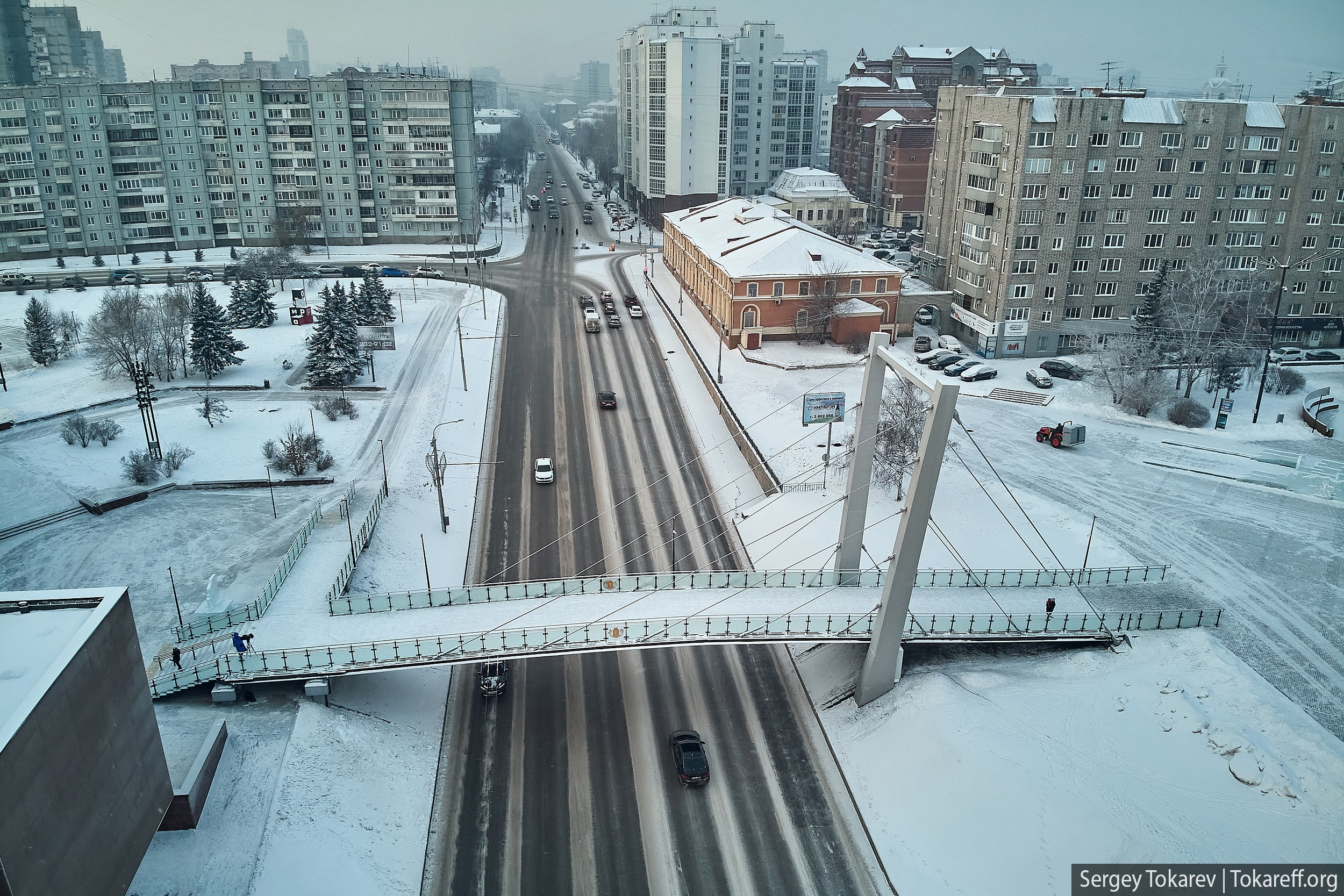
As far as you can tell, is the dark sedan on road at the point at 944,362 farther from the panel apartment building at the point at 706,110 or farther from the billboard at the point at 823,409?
the panel apartment building at the point at 706,110

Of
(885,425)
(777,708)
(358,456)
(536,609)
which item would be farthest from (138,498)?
(885,425)

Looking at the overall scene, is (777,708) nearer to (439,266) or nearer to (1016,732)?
(1016,732)

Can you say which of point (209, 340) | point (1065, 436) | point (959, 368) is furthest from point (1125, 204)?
point (209, 340)

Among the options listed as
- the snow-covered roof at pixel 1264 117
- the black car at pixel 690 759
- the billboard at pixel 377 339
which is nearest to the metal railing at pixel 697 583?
the black car at pixel 690 759

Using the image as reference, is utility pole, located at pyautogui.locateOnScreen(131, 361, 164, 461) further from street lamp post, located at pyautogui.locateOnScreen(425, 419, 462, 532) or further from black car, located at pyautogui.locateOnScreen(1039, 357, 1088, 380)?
black car, located at pyautogui.locateOnScreen(1039, 357, 1088, 380)

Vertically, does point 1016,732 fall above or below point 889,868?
above

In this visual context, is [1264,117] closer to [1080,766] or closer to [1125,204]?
[1125,204]

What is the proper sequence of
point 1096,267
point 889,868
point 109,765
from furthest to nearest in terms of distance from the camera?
point 1096,267 < point 889,868 < point 109,765
